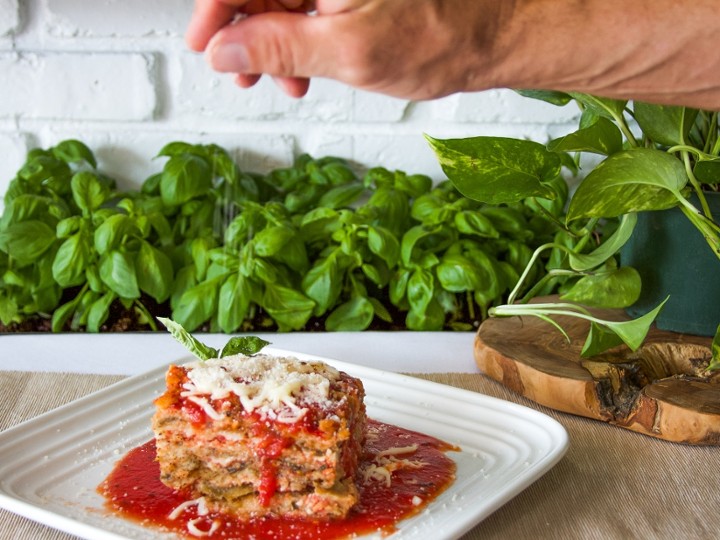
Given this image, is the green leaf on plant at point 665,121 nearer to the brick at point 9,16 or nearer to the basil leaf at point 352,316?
the basil leaf at point 352,316

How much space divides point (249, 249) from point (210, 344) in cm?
19

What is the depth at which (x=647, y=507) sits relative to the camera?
1033 mm

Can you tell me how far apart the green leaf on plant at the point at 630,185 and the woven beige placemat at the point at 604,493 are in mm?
303

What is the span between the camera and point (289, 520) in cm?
98

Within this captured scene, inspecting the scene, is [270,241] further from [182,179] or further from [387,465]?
[387,465]

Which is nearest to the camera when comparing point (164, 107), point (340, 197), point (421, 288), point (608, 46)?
point (608, 46)

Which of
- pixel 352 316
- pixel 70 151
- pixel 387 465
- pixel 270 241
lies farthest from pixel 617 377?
pixel 70 151

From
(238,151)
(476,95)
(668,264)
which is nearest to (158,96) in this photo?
(238,151)

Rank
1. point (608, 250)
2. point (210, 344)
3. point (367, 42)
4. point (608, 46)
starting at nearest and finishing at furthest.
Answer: point (367, 42) < point (608, 46) < point (608, 250) < point (210, 344)

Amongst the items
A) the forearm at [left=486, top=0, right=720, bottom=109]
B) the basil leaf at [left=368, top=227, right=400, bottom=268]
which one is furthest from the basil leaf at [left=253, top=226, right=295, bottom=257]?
the forearm at [left=486, top=0, right=720, bottom=109]

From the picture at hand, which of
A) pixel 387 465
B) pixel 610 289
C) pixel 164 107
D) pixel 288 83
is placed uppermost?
pixel 288 83

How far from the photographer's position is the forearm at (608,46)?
815 millimetres

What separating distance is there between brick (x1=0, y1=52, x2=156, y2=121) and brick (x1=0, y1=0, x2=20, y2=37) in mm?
61

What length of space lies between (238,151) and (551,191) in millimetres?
830
